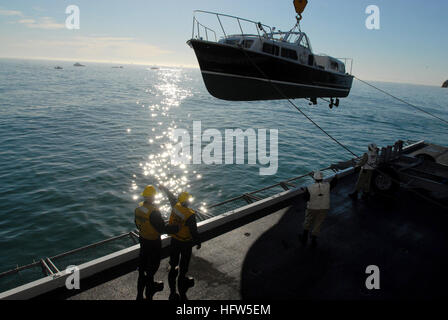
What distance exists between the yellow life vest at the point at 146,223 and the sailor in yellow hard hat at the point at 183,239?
1.02 feet

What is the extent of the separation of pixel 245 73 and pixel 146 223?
9.95 m

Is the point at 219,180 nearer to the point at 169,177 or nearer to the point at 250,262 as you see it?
the point at 169,177

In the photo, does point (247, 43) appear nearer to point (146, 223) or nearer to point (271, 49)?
point (271, 49)

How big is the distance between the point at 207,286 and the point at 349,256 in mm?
3094

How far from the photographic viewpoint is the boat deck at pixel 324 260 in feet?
15.3

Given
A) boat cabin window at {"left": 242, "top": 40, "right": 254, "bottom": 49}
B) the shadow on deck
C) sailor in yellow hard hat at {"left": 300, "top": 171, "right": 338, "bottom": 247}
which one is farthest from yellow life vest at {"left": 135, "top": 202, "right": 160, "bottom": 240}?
boat cabin window at {"left": 242, "top": 40, "right": 254, "bottom": 49}

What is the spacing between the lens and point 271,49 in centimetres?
1331

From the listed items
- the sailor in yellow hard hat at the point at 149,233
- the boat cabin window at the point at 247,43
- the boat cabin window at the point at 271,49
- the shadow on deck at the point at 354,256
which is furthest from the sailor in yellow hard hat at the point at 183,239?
the boat cabin window at the point at 247,43

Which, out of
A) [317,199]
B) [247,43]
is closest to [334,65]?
[247,43]

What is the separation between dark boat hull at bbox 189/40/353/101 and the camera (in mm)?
12070

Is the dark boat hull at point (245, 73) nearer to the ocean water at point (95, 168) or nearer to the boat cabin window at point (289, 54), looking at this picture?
the boat cabin window at point (289, 54)

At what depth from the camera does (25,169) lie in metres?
17.5

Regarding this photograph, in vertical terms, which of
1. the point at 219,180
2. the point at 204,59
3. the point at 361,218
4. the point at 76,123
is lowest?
the point at 219,180
